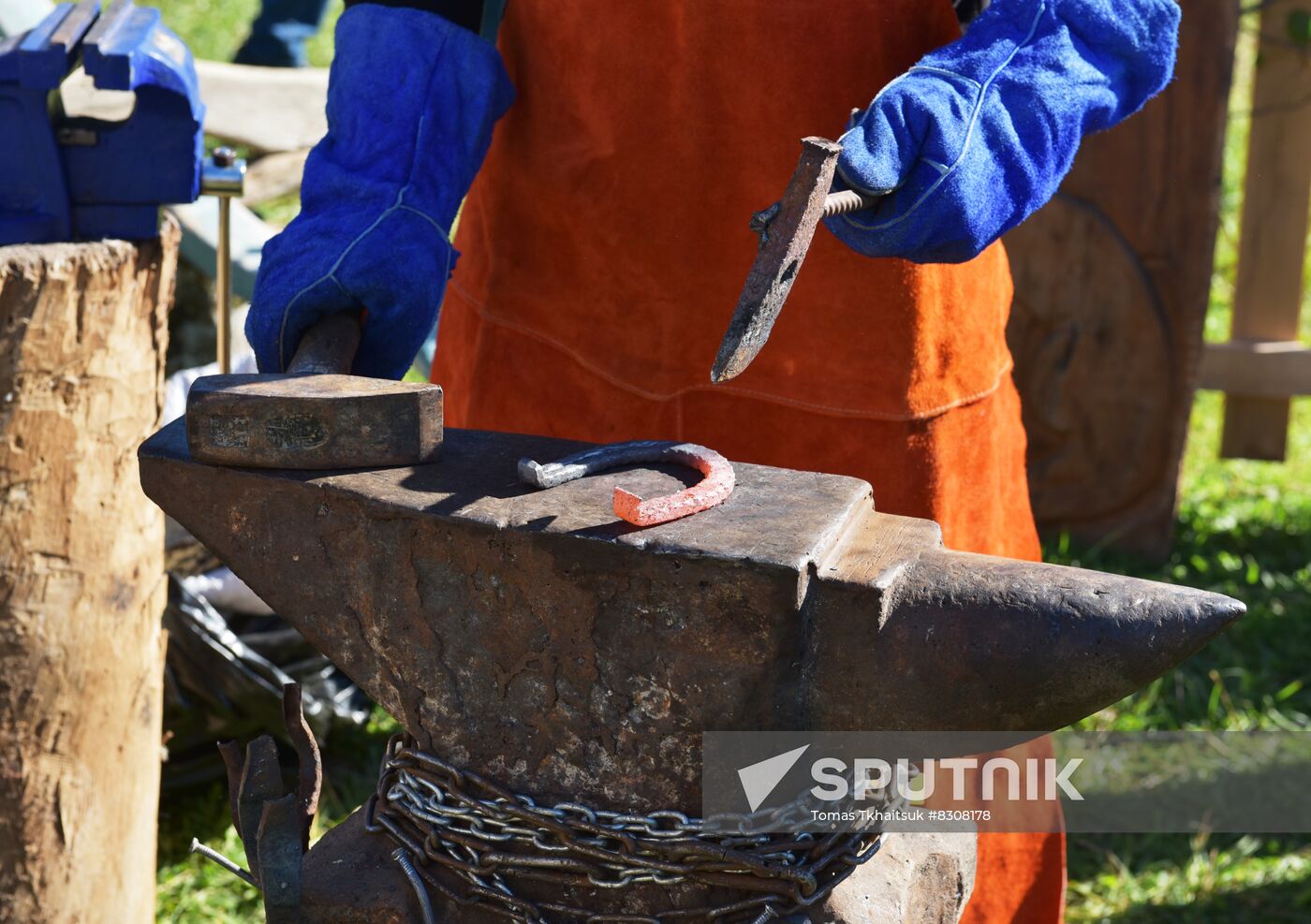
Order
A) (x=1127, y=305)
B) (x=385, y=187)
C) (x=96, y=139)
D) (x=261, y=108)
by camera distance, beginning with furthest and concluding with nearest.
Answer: (x=261, y=108) < (x=1127, y=305) < (x=96, y=139) < (x=385, y=187)

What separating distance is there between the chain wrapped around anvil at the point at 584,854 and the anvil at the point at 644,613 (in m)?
0.03

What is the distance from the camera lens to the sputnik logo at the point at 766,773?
1.32 metres

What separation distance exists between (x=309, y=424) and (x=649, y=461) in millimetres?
338

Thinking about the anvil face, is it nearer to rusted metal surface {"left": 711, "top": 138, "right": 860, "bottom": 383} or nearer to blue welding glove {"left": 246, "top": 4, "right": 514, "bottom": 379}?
rusted metal surface {"left": 711, "top": 138, "right": 860, "bottom": 383}

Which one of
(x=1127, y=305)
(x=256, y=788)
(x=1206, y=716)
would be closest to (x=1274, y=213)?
Answer: (x=1127, y=305)

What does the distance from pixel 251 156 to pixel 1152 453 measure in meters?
3.18

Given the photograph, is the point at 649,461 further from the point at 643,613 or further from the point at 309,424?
the point at 309,424

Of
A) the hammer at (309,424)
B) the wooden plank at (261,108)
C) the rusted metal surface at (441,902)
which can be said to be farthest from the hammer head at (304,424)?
the wooden plank at (261,108)

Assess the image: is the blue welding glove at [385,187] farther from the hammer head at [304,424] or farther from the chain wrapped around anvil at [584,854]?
the chain wrapped around anvil at [584,854]

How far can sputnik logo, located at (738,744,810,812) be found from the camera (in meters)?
1.32

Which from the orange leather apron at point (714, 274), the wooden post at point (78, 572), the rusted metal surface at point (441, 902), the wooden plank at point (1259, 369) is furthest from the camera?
the wooden plank at point (1259, 369)

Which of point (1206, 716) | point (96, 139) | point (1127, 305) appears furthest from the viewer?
point (1127, 305)

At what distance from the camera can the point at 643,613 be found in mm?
1296

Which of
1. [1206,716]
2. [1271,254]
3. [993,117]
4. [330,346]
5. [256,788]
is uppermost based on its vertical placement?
[993,117]
